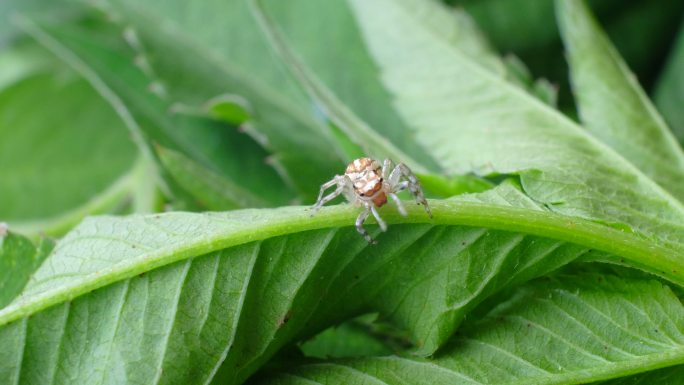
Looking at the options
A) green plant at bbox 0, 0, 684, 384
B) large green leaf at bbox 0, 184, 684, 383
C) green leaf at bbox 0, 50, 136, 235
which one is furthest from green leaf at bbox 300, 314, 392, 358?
green leaf at bbox 0, 50, 136, 235

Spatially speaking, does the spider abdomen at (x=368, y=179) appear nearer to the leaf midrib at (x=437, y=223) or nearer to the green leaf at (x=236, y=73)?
the leaf midrib at (x=437, y=223)

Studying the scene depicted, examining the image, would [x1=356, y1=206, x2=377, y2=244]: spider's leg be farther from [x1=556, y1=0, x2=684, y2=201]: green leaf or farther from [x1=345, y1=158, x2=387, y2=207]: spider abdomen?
[x1=556, y1=0, x2=684, y2=201]: green leaf

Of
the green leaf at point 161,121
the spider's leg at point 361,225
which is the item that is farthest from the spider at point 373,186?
the green leaf at point 161,121

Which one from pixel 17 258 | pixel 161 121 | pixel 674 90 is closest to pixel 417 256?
pixel 17 258

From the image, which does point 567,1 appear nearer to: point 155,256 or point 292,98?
point 292,98

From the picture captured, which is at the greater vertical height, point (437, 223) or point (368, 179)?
point (368, 179)

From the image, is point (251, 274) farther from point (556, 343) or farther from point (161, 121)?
point (161, 121)

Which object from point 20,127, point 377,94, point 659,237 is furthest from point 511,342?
point 20,127
